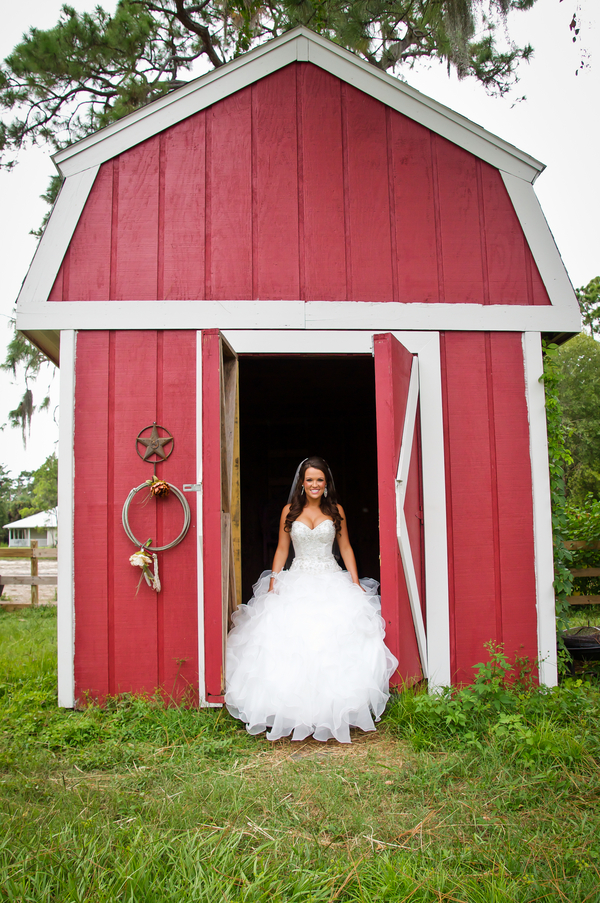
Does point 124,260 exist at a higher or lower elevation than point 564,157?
lower

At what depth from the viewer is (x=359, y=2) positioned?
7910mm

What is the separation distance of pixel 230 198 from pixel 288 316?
0.97 m

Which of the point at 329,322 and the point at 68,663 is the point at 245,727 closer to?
the point at 68,663

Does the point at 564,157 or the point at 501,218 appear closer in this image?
the point at 501,218

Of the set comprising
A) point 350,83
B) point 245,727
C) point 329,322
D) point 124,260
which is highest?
point 350,83

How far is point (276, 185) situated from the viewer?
4195mm

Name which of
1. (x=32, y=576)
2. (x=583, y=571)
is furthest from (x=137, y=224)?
(x=32, y=576)

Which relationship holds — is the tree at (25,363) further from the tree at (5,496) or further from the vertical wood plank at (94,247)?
the tree at (5,496)

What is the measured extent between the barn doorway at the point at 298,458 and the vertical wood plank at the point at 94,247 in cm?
318

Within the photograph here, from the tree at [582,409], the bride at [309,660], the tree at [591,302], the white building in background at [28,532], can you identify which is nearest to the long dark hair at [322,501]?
the bride at [309,660]

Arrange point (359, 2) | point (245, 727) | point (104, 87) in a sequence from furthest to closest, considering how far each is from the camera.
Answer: point (104, 87) < point (359, 2) < point (245, 727)

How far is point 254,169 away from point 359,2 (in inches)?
221

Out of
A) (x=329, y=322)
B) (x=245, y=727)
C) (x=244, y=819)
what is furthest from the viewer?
(x=329, y=322)

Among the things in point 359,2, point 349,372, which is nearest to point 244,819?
point 349,372
